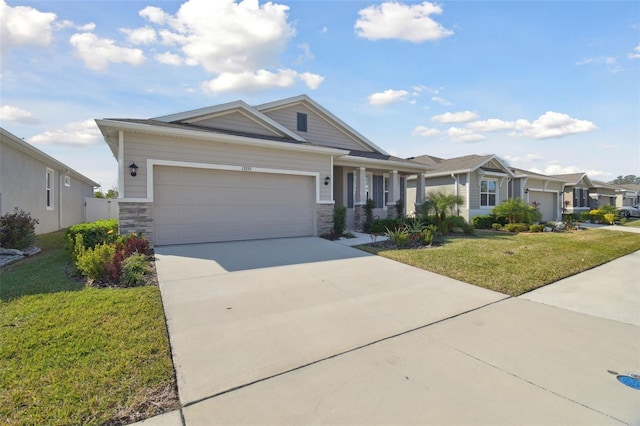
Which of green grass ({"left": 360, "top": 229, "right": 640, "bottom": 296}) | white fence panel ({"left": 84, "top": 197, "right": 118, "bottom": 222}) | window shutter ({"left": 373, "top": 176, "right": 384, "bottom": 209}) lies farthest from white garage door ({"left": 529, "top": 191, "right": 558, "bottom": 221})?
white fence panel ({"left": 84, "top": 197, "right": 118, "bottom": 222})

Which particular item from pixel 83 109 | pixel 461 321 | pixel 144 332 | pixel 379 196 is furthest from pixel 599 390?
pixel 83 109

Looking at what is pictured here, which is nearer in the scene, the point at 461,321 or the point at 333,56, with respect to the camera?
the point at 461,321

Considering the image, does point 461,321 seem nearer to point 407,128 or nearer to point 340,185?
point 340,185

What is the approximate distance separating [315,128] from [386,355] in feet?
40.9

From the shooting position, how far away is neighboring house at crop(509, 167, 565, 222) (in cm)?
2169

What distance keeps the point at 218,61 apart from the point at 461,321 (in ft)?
35.8

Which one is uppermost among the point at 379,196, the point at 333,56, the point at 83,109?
the point at 333,56

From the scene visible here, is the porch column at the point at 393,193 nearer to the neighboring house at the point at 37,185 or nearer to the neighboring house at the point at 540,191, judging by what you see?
the neighboring house at the point at 540,191

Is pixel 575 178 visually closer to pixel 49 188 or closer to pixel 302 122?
pixel 302 122

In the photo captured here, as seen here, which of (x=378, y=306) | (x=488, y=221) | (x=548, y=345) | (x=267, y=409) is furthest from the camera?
(x=488, y=221)

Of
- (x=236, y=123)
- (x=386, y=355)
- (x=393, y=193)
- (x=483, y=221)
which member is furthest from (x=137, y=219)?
(x=483, y=221)

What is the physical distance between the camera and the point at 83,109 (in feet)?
34.7

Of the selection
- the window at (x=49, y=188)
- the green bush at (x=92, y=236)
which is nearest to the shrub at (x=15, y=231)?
the green bush at (x=92, y=236)

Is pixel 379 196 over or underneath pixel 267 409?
over
